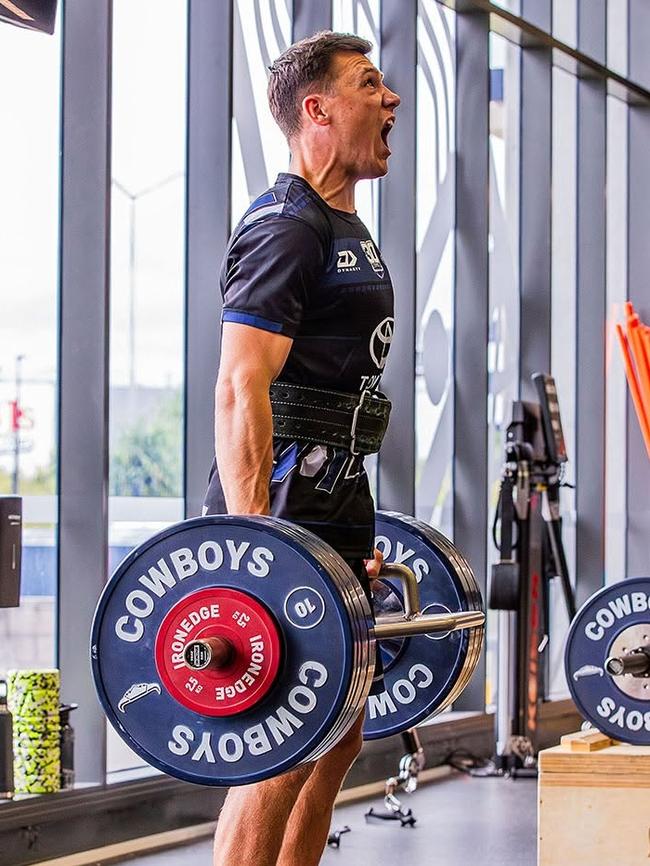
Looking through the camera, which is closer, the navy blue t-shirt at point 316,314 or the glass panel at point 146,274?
the navy blue t-shirt at point 316,314

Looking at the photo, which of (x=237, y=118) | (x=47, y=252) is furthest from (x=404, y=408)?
(x=47, y=252)

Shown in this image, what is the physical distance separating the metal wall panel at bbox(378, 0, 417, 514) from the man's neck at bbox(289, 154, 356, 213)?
291 centimetres

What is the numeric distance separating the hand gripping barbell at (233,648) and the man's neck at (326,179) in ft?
2.21

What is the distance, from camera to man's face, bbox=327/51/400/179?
8.02 ft

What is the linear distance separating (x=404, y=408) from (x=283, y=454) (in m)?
3.04

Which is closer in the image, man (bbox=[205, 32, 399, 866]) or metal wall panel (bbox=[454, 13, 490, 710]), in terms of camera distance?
man (bbox=[205, 32, 399, 866])

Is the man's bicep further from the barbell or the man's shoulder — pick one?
the barbell

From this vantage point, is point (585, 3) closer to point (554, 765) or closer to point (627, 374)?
point (627, 374)

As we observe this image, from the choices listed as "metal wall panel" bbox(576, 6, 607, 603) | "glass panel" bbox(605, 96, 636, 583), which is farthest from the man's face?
"glass panel" bbox(605, 96, 636, 583)

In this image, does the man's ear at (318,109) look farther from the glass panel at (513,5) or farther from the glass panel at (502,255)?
the glass panel at (513,5)

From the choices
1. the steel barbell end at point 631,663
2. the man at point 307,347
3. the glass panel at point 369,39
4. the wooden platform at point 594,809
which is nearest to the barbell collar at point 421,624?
the man at point 307,347

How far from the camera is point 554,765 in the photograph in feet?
11.1

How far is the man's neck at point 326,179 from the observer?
2449 mm

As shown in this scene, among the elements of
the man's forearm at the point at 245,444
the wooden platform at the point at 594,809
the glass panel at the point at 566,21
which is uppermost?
the glass panel at the point at 566,21
